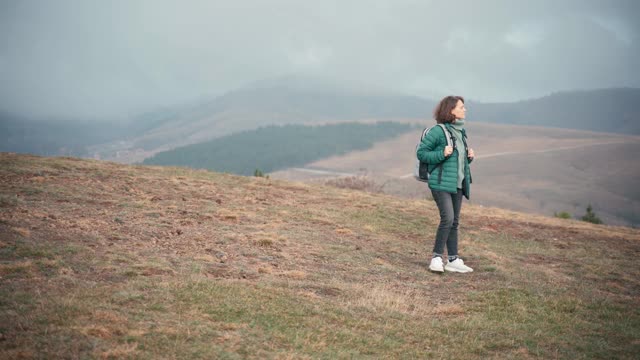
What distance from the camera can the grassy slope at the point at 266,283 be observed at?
686 centimetres

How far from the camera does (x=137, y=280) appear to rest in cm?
856

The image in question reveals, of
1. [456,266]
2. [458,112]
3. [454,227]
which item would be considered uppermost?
[458,112]

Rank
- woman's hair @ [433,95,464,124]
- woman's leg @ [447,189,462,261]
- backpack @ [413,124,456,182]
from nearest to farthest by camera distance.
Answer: backpack @ [413,124,456,182]
woman's hair @ [433,95,464,124]
woman's leg @ [447,189,462,261]

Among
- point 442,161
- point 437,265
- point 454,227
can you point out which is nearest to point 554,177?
point 454,227

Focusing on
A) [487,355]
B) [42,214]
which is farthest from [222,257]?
[487,355]

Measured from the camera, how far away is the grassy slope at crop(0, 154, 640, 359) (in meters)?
6.86

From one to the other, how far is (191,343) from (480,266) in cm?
799

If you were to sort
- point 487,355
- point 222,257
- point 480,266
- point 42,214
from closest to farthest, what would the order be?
1. point 487,355
2. point 222,257
3. point 42,214
4. point 480,266

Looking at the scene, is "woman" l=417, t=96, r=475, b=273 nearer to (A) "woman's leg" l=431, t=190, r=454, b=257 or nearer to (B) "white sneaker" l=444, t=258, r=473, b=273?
(A) "woman's leg" l=431, t=190, r=454, b=257

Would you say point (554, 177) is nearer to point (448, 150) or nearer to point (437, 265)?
point (437, 265)

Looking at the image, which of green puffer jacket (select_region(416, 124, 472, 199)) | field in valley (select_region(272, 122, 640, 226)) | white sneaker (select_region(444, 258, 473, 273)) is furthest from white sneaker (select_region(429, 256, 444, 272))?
field in valley (select_region(272, 122, 640, 226))

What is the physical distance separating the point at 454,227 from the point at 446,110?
239cm

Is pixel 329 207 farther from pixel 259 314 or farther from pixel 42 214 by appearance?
pixel 259 314

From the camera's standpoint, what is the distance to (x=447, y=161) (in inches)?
445
